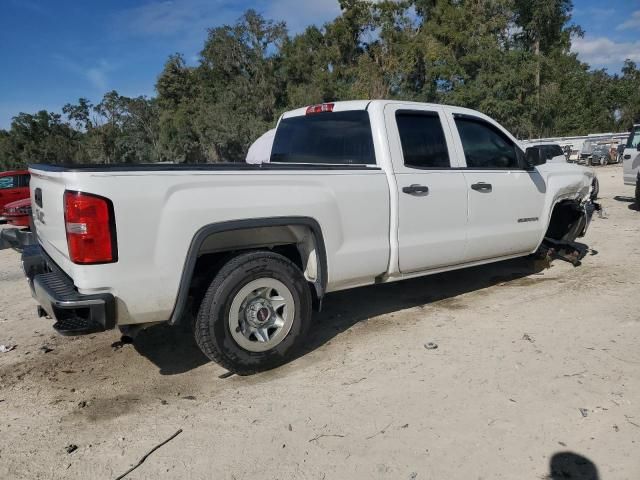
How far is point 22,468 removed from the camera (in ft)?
8.48

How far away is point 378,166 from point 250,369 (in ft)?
6.30

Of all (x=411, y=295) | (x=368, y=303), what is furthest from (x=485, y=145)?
(x=368, y=303)

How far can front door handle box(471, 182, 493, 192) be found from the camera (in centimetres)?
461

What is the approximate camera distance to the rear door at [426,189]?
4.13m

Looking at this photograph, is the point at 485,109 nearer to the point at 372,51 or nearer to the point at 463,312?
the point at 372,51

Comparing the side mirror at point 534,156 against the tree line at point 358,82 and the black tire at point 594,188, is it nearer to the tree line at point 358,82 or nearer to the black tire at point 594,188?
the black tire at point 594,188

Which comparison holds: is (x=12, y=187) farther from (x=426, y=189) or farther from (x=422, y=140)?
(x=426, y=189)

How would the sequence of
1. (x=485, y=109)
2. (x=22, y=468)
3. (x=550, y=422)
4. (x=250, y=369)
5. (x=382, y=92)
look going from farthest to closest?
(x=382, y=92) → (x=485, y=109) → (x=250, y=369) → (x=550, y=422) → (x=22, y=468)

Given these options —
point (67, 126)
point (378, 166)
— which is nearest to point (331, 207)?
point (378, 166)

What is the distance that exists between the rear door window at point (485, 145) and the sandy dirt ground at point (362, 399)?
1.42m

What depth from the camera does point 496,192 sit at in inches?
190

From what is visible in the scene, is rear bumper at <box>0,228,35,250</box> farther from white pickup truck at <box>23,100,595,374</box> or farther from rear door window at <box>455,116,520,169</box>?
rear door window at <box>455,116,520,169</box>

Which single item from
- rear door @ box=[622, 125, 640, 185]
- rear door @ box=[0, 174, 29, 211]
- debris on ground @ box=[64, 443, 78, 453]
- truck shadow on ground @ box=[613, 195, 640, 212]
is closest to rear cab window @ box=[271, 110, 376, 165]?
debris on ground @ box=[64, 443, 78, 453]

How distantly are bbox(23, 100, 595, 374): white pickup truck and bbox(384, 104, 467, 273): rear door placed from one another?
0.01 metres
